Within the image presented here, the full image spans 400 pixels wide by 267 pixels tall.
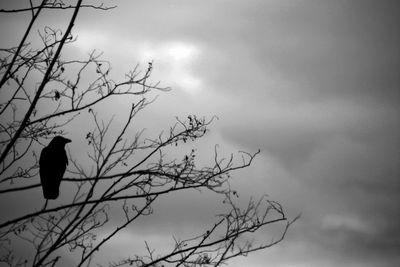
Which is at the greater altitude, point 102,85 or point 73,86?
point 102,85

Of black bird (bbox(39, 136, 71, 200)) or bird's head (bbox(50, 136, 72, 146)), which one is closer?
black bird (bbox(39, 136, 71, 200))

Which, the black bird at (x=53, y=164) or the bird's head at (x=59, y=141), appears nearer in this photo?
the black bird at (x=53, y=164)

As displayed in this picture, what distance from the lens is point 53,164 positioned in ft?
19.9

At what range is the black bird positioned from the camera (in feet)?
19.4

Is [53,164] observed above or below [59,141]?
below

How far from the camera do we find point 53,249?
13.2 ft

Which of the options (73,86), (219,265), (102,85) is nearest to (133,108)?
(102,85)

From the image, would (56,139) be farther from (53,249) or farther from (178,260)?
(178,260)

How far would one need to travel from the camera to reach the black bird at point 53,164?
19.4 feet

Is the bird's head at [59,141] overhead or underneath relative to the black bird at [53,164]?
overhead

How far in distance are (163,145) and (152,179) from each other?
25.6 inches

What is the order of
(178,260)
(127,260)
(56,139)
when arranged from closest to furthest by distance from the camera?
(178,260), (127,260), (56,139)

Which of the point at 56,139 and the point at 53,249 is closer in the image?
the point at 53,249

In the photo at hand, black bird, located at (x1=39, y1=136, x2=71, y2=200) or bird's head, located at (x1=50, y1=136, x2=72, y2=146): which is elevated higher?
bird's head, located at (x1=50, y1=136, x2=72, y2=146)
